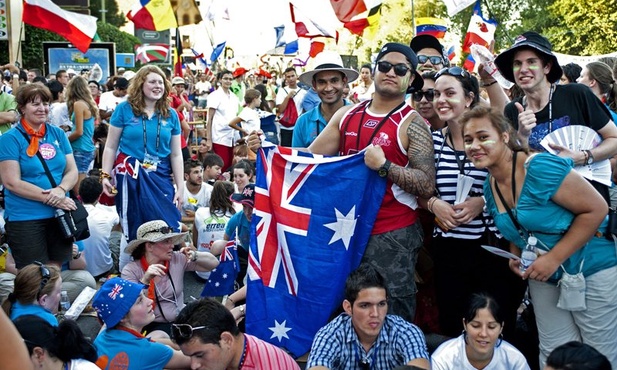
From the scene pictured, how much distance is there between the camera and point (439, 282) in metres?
5.23

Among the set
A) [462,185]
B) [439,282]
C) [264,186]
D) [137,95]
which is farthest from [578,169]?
[137,95]

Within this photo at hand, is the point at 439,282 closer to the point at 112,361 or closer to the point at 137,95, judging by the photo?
the point at 112,361

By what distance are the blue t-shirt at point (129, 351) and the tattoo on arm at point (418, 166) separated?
174cm

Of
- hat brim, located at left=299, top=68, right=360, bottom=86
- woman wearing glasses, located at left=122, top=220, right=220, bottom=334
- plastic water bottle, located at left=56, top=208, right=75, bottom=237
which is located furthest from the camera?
plastic water bottle, located at left=56, top=208, right=75, bottom=237

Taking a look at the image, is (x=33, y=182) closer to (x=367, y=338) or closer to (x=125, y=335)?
(x=125, y=335)

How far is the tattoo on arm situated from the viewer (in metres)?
4.75

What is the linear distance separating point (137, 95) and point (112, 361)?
2.97 metres

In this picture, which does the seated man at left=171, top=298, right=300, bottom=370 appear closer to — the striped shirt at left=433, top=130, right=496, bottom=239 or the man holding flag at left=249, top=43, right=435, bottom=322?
the man holding flag at left=249, top=43, right=435, bottom=322

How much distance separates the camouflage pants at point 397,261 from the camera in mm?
4984

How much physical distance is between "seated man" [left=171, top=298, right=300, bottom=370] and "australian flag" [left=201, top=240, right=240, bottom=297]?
1.93 metres

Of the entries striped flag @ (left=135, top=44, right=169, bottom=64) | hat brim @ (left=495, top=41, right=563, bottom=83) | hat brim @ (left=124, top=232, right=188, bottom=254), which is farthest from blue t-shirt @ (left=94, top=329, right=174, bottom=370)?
striped flag @ (left=135, top=44, right=169, bottom=64)

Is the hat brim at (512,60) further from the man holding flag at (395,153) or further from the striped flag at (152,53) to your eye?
the striped flag at (152,53)

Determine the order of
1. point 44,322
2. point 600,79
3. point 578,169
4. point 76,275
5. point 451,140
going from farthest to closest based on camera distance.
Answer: point 76,275, point 600,79, point 451,140, point 578,169, point 44,322

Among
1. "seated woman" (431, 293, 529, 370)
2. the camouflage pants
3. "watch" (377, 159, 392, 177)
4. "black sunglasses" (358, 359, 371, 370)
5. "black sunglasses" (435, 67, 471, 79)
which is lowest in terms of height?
"black sunglasses" (358, 359, 371, 370)
